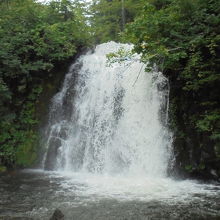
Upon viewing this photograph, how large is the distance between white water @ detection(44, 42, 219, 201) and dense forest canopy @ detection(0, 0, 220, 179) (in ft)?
2.16

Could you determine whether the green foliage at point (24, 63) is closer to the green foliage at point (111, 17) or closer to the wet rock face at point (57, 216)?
the green foliage at point (111, 17)

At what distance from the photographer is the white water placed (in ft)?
25.7

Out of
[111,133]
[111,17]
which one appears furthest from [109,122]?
[111,17]

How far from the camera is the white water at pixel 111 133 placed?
25.7 feet

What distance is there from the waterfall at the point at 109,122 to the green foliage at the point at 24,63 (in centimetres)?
81

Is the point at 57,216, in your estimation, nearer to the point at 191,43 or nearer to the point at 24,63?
the point at 191,43

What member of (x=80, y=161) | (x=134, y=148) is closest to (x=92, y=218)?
(x=134, y=148)

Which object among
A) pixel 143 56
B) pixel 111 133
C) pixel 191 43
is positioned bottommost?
pixel 111 133

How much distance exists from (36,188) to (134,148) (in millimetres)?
3284

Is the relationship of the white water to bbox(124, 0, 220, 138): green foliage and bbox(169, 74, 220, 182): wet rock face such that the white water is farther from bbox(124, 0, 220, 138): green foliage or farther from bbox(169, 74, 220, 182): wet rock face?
bbox(124, 0, 220, 138): green foliage

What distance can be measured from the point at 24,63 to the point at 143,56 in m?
5.09

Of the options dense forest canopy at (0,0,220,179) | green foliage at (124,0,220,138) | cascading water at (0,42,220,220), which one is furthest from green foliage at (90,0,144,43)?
green foliage at (124,0,220,138)

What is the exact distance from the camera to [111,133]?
31.8 feet

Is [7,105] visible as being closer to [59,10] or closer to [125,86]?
[125,86]
